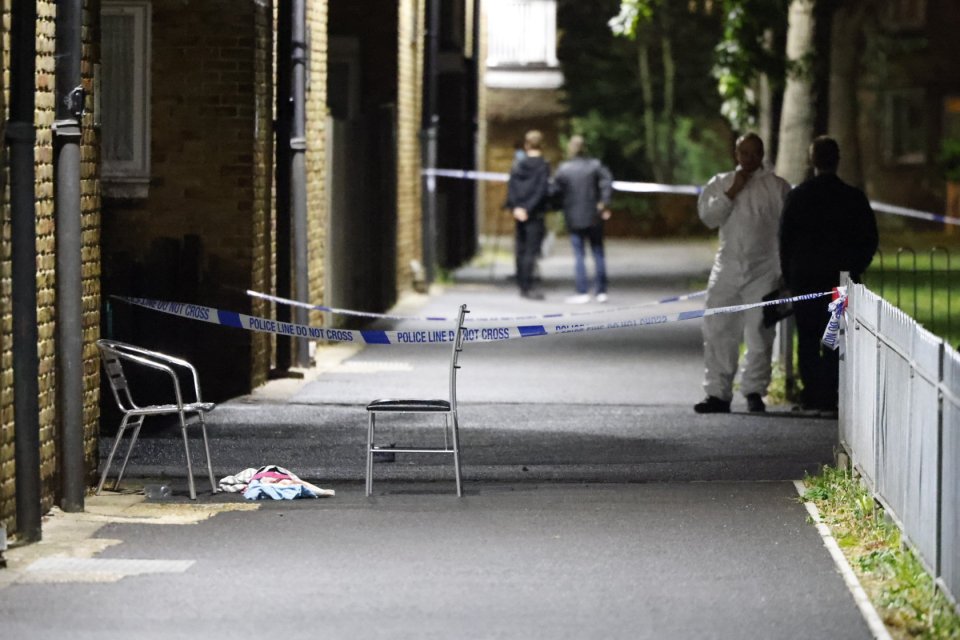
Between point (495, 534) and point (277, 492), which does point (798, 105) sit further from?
point (495, 534)

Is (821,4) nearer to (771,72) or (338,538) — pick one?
(771,72)

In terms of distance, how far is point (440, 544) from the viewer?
933 cm

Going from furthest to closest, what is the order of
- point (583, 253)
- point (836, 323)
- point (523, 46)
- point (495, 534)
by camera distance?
point (523, 46), point (583, 253), point (836, 323), point (495, 534)

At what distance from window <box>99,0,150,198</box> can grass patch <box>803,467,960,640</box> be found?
646cm

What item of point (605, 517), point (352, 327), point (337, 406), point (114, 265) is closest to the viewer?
point (605, 517)

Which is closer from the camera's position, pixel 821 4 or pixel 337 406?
pixel 337 406

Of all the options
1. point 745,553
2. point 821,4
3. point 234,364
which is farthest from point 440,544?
point 821,4

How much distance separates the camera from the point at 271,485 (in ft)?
34.9

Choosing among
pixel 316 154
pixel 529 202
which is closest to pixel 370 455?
pixel 316 154

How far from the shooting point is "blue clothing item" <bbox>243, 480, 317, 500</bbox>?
10586 mm

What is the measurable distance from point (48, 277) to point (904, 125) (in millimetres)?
45489

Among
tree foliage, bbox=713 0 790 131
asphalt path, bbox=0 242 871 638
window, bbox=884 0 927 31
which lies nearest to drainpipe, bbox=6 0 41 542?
asphalt path, bbox=0 242 871 638

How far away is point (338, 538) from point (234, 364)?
6.14 m

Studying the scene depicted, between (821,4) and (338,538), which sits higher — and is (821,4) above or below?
above
